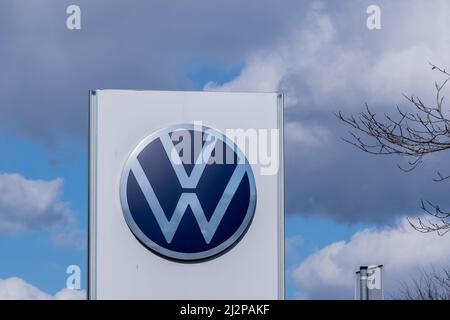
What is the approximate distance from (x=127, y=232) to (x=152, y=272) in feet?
1.44

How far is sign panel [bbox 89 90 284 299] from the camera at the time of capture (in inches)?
297

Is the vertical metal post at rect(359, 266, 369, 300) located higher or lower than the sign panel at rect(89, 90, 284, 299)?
lower

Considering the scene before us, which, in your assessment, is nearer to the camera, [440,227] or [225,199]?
[225,199]

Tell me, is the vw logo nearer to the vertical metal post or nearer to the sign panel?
the sign panel

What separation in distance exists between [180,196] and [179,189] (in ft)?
0.21

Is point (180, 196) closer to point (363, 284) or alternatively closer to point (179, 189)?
point (179, 189)

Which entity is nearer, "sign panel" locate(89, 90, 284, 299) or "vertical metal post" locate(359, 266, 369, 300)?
"sign panel" locate(89, 90, 284, 299)

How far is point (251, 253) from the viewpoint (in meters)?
7.80

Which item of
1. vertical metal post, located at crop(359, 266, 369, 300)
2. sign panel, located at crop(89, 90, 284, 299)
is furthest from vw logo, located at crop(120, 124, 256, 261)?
vertical metal post, located at crop(359, 266, 369, 300)

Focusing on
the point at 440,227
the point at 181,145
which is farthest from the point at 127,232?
the point at 440,227

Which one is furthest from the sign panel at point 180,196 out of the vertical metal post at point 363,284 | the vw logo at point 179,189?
the vertical metal post at point 363,284

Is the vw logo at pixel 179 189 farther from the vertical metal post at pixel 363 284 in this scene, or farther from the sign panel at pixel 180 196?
the vertical metal post at pixel 363 284

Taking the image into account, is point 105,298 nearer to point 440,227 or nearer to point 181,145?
point 181,145
